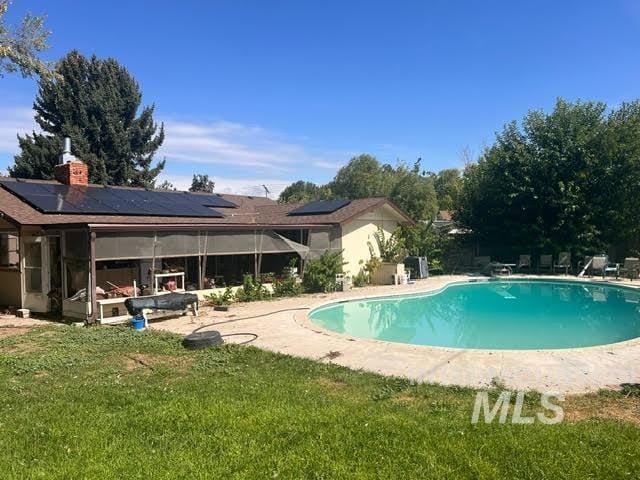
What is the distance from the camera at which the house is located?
42.0ft

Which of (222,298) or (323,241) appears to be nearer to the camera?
(222,298)

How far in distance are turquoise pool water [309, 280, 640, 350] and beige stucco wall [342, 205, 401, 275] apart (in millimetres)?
3498

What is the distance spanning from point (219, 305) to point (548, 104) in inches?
837

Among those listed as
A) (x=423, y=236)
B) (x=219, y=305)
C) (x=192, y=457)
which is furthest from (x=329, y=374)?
(x=423, y=236)

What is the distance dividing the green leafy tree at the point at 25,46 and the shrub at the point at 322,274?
35.1ft

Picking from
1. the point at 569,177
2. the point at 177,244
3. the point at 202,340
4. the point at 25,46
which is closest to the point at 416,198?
the point at 569,177

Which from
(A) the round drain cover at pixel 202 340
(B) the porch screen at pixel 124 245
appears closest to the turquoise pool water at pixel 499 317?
(A) the round drain cover at pixel 202 340

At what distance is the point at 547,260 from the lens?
25.8 meters

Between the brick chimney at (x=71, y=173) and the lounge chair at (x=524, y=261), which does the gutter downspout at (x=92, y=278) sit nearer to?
the brick chimney at (x=71, y=173)

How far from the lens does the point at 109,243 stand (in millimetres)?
12812

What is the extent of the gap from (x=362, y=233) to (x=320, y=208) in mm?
2406

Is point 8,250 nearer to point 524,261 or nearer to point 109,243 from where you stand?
point 109,243

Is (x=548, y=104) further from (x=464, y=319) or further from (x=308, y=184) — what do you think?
(x=308, y=184)

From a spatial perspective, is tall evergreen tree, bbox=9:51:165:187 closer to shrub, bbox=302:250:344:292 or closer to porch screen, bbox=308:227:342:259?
porch screen, bbox=308:227:342:259
